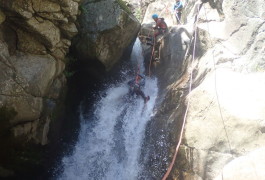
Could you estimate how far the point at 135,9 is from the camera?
632 inches

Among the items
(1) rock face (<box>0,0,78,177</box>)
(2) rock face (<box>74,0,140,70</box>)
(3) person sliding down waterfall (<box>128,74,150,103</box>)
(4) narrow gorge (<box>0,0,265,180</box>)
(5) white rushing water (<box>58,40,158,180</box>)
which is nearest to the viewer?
(4) narrow gorge (<box>0,0,265,180</box>)

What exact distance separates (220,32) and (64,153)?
21.2ft

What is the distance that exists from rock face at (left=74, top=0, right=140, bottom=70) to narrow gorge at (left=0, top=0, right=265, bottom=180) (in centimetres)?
4

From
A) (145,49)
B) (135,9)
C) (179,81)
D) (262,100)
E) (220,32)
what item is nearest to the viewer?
(262,100)

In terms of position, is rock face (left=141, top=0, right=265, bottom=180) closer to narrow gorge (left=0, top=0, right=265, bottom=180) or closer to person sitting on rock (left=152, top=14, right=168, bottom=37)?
narrow gorge (left=0, top=0, right=265, bottom=180)

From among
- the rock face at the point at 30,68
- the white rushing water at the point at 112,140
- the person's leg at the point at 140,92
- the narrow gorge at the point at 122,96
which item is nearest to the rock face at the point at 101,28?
the narrow gorge at the point at 122,96

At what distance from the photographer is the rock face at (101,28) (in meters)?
9.29

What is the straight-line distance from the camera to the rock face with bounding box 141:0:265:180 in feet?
18.7

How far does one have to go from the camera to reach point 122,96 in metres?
10.7

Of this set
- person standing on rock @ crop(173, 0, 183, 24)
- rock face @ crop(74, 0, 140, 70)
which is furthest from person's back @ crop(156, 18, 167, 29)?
rock face @ crop(74, 0, 140, 70)

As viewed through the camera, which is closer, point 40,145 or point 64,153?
point 40,145

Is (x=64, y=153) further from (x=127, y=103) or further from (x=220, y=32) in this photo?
(x=220, y=32)

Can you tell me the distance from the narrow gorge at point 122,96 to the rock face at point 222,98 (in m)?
0.03

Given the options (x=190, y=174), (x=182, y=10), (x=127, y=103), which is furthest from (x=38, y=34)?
(x=182, y=10)
